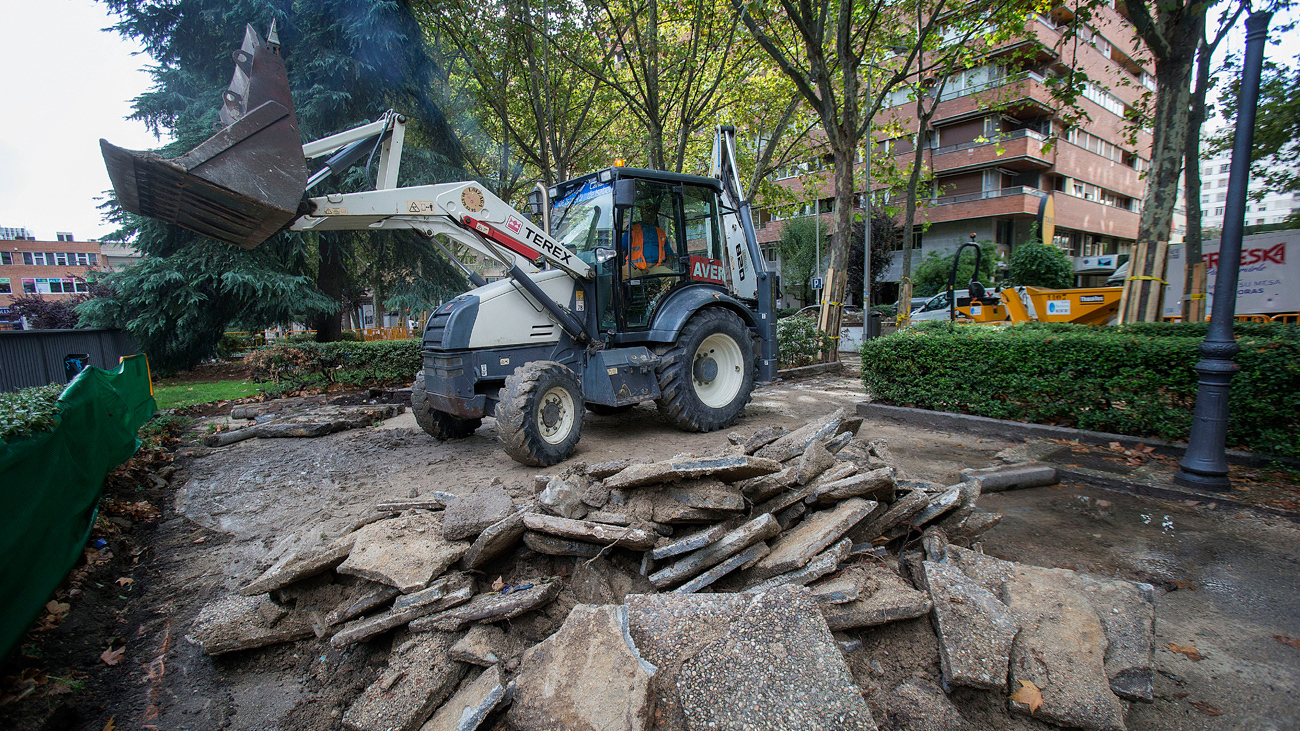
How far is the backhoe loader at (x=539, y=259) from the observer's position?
4230 mm

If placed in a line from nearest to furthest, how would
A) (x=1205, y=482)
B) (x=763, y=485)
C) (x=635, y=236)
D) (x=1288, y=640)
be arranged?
(x=1288, y=640) → (x=763, y=485) → (x=1205, y=482) → (x=635, y=236)

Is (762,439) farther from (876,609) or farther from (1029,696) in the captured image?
(1029,696)

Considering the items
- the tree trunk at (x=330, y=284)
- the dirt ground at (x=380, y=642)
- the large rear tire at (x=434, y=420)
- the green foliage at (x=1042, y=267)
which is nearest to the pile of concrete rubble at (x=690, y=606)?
the dirt ground at (x=380, y=642)

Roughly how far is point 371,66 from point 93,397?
1285 cm

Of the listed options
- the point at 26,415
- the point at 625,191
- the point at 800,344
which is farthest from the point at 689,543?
the point at 800,344

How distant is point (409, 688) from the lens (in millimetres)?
2486

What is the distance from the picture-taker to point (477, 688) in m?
2.45

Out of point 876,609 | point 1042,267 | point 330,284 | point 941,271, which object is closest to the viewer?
point 876,609

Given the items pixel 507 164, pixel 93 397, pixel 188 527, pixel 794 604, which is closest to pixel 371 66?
pixel 507 164

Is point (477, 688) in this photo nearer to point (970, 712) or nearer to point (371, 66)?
point (970, 712)

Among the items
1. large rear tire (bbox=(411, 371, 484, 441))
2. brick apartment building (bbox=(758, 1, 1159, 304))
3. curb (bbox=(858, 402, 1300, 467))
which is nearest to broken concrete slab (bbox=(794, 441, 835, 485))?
curb (bbox=(858, 402, 1300, 467))

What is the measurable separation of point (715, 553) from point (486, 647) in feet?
4.12

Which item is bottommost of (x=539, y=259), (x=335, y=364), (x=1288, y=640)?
(x=1288, y=640)

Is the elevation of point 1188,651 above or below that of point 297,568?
below
